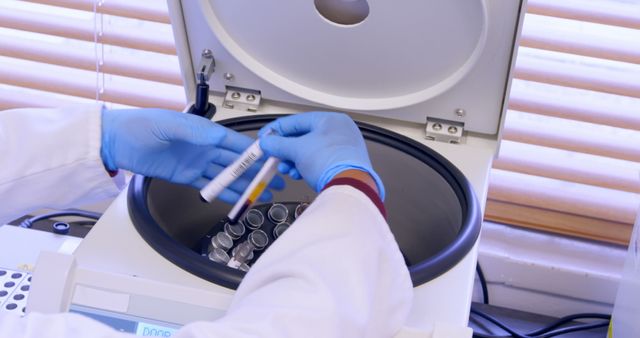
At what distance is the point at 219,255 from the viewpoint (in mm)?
1296

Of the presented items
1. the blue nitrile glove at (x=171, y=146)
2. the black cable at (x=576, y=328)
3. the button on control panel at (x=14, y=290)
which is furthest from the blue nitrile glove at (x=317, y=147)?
the black cable at (x=576, y=328)

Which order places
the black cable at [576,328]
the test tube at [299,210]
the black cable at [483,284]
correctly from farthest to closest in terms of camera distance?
1. the black cable at [483,284]
2. the black cable at [576,328]
3. the test tube at [299,210]

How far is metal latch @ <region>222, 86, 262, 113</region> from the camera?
4.92ft

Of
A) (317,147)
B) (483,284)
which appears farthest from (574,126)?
(317,147)

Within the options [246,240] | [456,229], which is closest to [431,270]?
[456,229]

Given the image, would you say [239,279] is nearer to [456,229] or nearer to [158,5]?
[456,229]

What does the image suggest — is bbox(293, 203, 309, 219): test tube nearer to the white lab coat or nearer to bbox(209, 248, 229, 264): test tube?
bbox(209, 248, 229, 264): test tube

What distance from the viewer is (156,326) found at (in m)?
1.01

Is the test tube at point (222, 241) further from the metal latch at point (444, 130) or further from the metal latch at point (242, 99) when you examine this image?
the metal latch at point (444, 130)

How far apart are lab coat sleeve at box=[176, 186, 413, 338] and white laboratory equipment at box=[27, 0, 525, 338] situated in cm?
10

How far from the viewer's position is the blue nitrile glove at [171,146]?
1289 millimetres

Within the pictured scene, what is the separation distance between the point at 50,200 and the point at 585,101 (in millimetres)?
1152

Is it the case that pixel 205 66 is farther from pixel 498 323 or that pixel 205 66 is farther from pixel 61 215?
pixel 498 323

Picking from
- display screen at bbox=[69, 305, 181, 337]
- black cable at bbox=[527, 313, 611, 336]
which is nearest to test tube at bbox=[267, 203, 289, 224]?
display screen at bbox=[69, 305, 181, 337]
